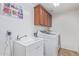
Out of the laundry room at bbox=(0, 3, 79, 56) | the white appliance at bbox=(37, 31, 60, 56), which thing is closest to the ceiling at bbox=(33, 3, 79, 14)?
the laundry room at bbox=(0, 3, 79, 56)

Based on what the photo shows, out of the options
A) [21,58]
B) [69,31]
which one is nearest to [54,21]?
[69,31]

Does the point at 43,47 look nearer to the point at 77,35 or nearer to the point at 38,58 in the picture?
the point at 38,58

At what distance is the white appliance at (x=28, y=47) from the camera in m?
1.14

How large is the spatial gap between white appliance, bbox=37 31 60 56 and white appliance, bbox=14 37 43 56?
0.18 feet

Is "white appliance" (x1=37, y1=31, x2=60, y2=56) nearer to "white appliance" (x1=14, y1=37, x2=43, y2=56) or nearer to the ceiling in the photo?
"white appliance" (x1=14, y1=37, x2=43, y2=56)

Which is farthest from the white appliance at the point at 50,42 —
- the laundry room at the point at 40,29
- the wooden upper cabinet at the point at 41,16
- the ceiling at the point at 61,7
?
the ceiling at the point at 61,7

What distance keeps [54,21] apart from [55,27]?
0.07 m

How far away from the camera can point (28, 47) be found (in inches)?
45.1

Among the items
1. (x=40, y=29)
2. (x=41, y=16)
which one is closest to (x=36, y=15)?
(x=41, y=16)

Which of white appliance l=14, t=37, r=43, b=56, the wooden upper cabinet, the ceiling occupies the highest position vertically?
the ceiling

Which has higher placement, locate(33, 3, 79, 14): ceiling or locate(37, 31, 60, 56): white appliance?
locate(33, 3, 79, 14): ceiling

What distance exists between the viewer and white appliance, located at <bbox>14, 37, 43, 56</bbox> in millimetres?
1145

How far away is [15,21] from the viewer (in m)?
1.19

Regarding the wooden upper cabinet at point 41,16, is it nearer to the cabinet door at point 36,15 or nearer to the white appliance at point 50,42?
the cabinet door at point 36,15
